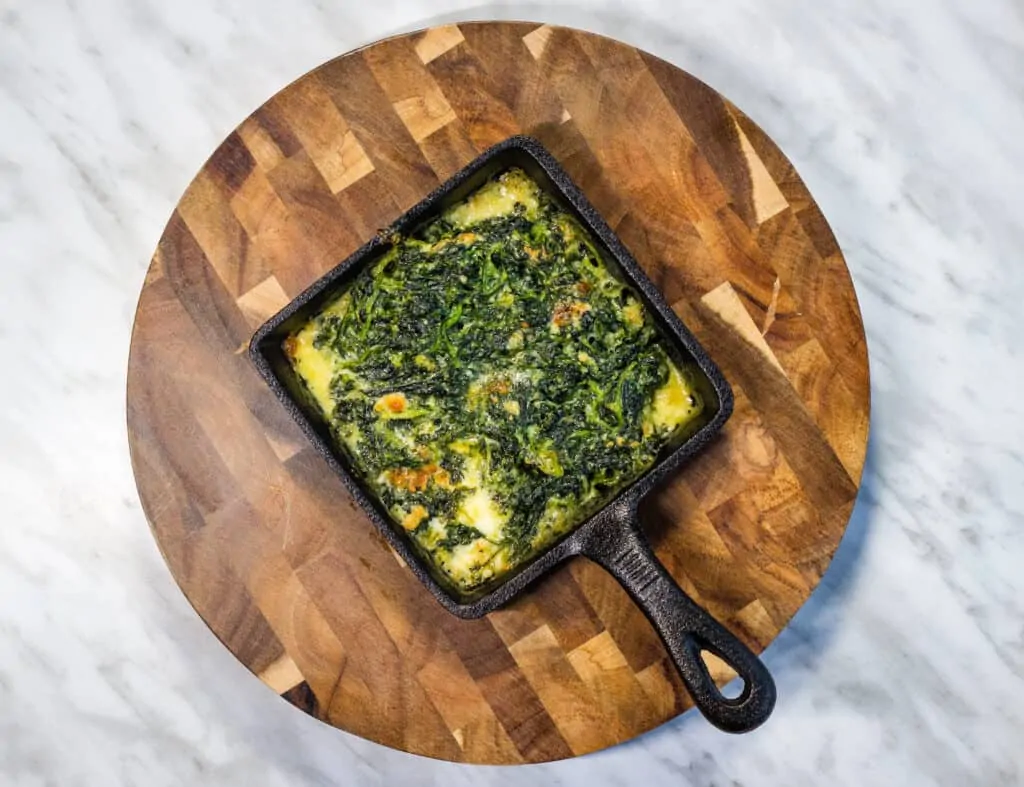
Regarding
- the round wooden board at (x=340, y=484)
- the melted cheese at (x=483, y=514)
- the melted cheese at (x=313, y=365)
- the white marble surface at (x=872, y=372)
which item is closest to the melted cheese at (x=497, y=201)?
the round wooden board at (x=340, y=484)

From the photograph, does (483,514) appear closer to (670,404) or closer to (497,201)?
(670,404)

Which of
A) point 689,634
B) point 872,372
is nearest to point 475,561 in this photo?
point 689,634

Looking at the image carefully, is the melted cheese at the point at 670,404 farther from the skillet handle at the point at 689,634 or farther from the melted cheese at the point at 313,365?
the melted cheese at the point at 313,365

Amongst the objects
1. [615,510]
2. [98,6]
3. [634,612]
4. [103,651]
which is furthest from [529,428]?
[98,6]

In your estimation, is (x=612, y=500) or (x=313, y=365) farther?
(x=313, y=365)

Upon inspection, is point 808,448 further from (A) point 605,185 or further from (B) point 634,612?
(A) point 605,185

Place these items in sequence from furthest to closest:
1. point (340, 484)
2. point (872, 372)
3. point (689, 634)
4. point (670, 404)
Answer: point (872, 372), point (340, 484), point (670, 404), point (689, 634)

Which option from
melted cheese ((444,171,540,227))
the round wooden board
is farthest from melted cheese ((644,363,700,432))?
melted cheese ((444,171,540,227))
